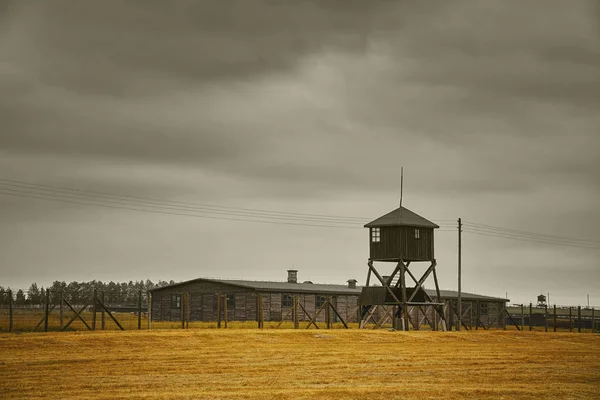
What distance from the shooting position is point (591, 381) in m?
24.3

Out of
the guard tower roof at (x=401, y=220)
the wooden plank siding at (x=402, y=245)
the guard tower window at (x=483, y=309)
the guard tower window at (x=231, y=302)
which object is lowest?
the guard tower window at (x=483, y=309)

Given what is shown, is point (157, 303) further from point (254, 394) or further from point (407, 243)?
point (254, 394)

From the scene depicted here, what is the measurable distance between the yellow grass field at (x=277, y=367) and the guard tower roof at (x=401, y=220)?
14068mm

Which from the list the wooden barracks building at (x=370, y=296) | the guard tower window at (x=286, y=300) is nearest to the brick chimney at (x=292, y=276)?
the wooden barracks building at (x=370, y=296)

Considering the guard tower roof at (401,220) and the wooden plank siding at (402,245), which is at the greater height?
the guard tower roof at (401,220)

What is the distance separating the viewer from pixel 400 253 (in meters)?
55.3

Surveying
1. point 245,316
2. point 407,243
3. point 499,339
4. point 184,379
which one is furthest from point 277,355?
point 245,316

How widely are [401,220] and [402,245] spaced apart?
1.71 meters

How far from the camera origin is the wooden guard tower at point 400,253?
181ft

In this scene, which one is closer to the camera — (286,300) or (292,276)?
(286,300)

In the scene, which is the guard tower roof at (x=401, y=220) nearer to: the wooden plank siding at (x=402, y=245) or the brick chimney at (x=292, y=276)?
the wooden plank siding at (x=402, y=245)

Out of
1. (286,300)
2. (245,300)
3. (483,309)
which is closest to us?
(245,300)

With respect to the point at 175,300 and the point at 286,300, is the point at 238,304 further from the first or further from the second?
the point at 175,300

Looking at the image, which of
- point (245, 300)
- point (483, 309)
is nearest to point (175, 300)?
point (245, 300)
